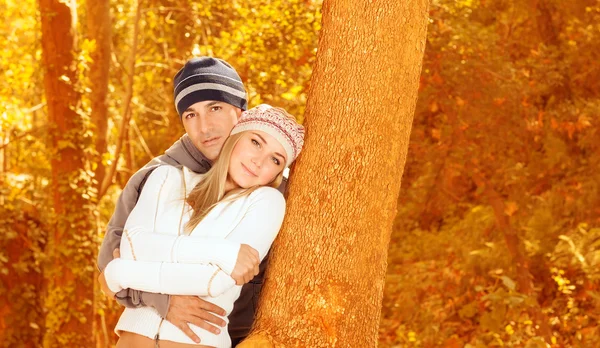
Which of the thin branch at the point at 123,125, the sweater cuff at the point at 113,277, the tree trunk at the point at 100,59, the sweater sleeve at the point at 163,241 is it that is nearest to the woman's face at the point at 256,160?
the sweater sleeve at the point at 163,241

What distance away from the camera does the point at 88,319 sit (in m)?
9.55

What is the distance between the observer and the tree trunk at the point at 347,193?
138 inches

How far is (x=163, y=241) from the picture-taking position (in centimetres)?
A: 332

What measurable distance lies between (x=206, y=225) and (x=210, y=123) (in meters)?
0.85

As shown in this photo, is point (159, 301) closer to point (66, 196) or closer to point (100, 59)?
point (66, 196)

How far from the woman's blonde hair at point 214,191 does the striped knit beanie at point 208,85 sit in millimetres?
588

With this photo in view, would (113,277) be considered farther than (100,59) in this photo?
No

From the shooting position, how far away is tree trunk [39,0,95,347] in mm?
9289

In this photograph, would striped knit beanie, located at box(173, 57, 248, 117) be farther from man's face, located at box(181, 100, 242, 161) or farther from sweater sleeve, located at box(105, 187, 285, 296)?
sweater sleeve, located at box(105, 187, 285, 296)

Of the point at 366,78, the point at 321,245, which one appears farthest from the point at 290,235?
the point at 366,78

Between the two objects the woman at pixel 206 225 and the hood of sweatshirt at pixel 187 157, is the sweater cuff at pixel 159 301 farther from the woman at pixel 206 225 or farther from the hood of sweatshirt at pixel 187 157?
the hood of sweatshirt at pixel 187 157

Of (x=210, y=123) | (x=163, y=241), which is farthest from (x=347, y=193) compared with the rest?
(x=210, y=123)

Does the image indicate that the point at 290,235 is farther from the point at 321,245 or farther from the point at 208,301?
the point at 208,301

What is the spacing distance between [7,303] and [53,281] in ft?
1.81
